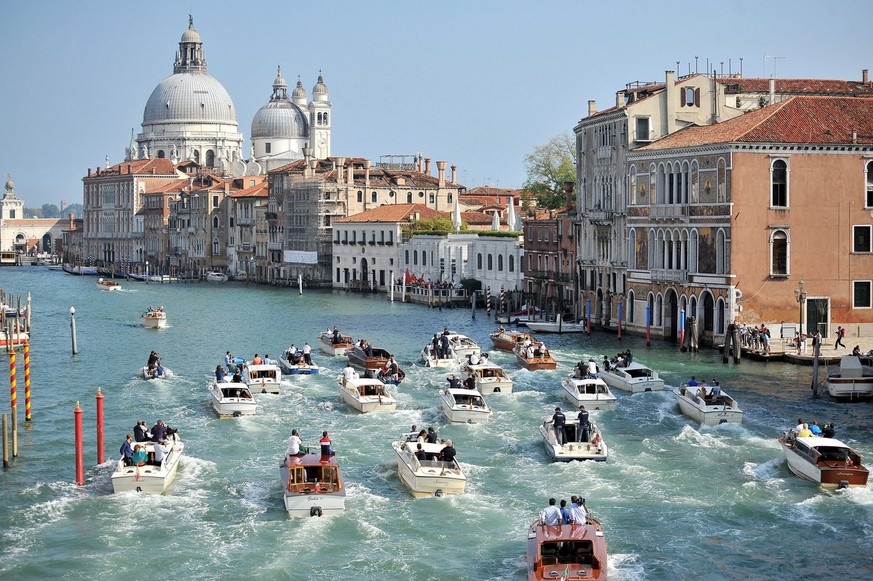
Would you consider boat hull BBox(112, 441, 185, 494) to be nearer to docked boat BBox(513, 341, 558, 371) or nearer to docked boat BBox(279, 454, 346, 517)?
docked boat BBox(279, 454, 346, 517)

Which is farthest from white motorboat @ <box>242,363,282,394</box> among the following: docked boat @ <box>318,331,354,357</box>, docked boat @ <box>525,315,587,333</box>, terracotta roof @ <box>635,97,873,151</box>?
docked boat @ <box>525,315,587,333</box>

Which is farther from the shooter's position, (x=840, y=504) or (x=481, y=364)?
(x=481, y=364)

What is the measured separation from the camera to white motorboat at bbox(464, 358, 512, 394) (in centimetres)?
3466

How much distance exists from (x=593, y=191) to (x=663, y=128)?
199 inches

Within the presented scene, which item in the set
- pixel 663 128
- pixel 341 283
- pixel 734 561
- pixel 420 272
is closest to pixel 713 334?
pixel 663 128

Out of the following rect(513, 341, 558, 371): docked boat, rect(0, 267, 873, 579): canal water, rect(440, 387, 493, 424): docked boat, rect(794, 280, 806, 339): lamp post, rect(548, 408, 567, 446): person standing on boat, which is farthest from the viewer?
rect(794, 280, 806, 339): lamp post

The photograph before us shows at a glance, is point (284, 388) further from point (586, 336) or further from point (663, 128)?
point (663, 128)

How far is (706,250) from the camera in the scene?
43594 millimetres

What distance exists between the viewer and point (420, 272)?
77.0 meters

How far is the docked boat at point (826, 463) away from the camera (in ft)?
78.3

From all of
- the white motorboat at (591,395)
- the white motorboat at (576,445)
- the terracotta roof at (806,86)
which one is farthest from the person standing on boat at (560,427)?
the terracotta roof at (806,86)

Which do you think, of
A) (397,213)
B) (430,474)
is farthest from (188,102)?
(430,474)

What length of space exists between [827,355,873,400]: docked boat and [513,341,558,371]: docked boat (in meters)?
8.56

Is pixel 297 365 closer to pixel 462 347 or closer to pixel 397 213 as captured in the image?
pixel 462 347
